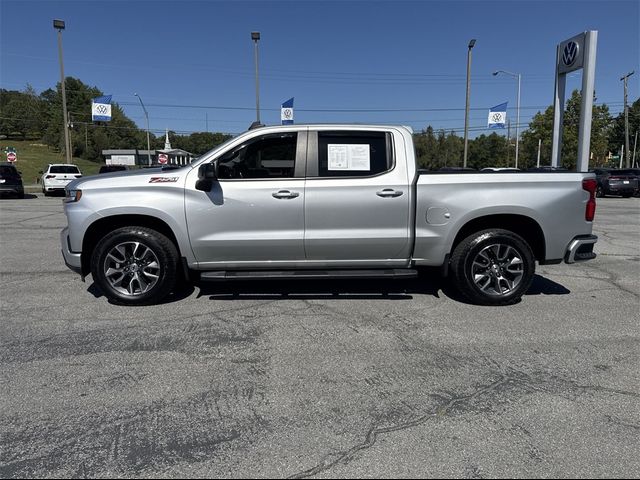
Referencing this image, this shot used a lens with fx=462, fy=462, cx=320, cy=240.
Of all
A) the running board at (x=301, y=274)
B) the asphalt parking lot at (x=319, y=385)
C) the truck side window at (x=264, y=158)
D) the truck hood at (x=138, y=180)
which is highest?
the truck side window at (x=264, y=158)

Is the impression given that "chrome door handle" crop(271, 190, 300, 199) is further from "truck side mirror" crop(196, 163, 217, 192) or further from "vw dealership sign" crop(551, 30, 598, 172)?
"vw dealership sign" crop(551, 30, 598, 172)

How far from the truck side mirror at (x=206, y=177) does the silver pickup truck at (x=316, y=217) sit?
22mm

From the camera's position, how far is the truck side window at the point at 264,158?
5.23m

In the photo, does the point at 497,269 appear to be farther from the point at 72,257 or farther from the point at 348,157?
the point at 72,257

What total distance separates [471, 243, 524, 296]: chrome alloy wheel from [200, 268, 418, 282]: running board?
81 cm

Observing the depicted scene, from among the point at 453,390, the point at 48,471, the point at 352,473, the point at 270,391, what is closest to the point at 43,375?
the point at 48,471

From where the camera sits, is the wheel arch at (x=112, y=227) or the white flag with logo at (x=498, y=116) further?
the white flag with logo at (x=498, y=116)

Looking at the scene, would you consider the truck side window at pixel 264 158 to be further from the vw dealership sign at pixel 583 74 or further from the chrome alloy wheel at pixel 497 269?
the vw dealership sign at pixel 583 74

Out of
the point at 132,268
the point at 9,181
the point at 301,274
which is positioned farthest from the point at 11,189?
the point at 301,274

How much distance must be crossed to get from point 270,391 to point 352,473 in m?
1.08

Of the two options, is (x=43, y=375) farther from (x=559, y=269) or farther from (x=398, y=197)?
(x=559, y=269)

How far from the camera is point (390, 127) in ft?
17.8

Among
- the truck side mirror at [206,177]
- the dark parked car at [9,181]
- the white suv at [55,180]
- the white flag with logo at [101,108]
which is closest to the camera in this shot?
the truck side mirror at [206,177]

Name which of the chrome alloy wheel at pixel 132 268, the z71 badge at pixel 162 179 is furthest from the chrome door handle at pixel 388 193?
the chrome alloy wheel at pixel 132 268
